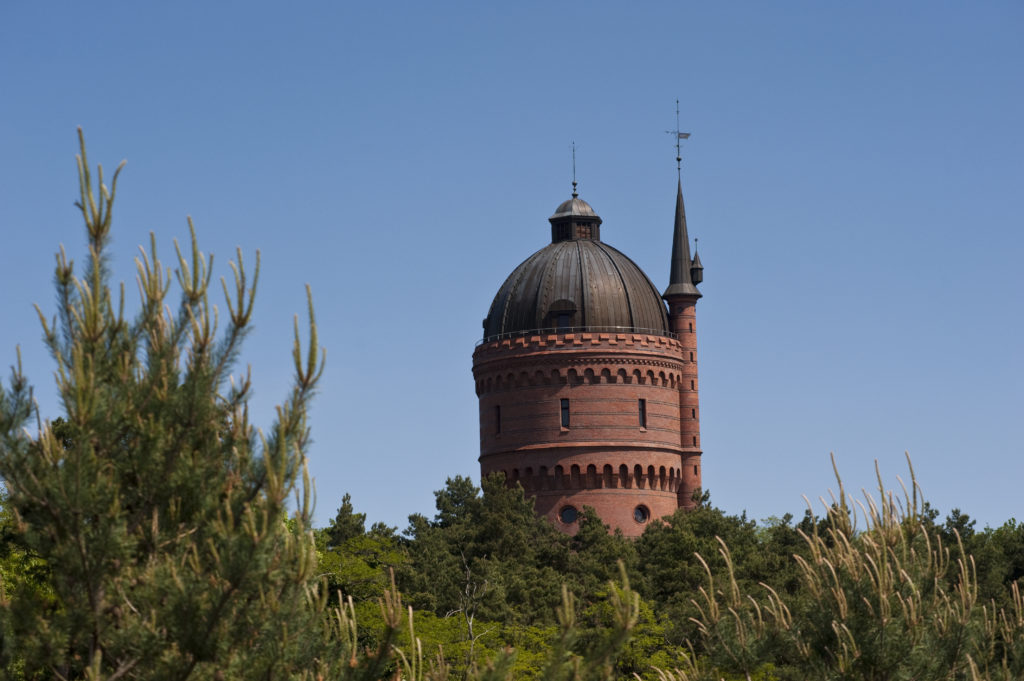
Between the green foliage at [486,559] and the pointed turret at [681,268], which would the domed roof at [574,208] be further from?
the green foliage at [486,559]

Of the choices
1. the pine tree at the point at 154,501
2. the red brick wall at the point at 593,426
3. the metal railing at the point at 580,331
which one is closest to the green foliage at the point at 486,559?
the red brick wall at the point at 593,426

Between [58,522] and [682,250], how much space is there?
185ft

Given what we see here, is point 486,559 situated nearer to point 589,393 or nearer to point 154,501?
point 589,393

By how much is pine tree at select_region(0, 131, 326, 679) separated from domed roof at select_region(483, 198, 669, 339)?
168 ft

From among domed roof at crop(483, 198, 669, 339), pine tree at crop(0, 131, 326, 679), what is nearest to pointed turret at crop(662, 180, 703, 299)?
domed roof at crop(483, 198, 669, 339)

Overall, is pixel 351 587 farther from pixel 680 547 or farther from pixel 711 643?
pixel 711 643

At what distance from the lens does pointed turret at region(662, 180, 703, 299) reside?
65438 mm

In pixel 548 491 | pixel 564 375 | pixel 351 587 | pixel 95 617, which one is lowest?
pixel 95 617

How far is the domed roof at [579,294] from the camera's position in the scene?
62.9 meters

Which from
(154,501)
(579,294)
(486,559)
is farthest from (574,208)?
(154,501)

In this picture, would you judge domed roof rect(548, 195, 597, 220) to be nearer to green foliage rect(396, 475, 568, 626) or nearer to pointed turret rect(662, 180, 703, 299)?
pointed turret rect(662, 180, 703, 299)

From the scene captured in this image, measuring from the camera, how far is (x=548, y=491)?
62.2 m

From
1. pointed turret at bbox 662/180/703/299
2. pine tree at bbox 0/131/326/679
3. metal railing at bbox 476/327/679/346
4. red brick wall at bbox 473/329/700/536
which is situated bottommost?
pine tree at bbox 0/131/326/679

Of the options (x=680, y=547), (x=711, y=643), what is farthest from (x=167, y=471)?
(x=680, y=547)
